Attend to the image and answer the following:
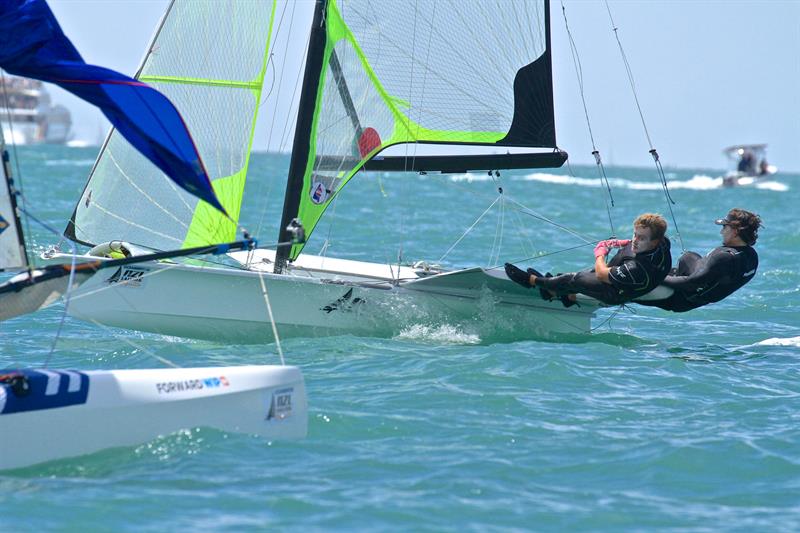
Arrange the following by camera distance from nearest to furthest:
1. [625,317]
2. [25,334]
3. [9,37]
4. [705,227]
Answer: [9,37] < [25,334] < [625,317] < [705,227]

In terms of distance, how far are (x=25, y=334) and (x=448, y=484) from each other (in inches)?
192

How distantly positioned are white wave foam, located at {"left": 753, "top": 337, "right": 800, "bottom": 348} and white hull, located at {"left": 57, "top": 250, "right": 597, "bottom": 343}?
5.54ft

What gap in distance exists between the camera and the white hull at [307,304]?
333 inches

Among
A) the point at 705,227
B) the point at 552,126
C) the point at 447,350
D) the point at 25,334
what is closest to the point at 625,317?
the point at 552,126

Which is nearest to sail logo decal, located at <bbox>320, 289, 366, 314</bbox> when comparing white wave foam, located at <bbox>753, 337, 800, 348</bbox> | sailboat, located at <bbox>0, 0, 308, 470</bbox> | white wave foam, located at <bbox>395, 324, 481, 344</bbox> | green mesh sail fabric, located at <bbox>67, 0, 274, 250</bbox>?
white wave foam, located at <bbox>395, 324, 481, 344</bbox>

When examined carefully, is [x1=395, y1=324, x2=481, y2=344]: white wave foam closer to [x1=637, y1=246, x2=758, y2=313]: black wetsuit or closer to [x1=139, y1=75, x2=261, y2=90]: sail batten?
[x1=637, y1=246, x2=758, y2=313]: black wetsuit

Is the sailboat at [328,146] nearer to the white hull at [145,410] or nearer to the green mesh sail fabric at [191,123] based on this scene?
the green mesh sail fabric at [191,123]

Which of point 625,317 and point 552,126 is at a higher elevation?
point 552,126

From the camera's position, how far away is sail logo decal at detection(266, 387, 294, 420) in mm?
5906

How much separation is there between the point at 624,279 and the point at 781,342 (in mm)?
2146

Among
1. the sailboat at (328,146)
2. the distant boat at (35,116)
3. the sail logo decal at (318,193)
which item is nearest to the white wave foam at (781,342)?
the sailboat at (328,146)

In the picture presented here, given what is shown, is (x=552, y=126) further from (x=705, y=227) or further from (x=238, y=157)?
(x=705, y=227)

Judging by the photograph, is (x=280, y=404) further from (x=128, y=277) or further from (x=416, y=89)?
(x=416, y=89)

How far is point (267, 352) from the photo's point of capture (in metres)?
8.29
